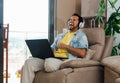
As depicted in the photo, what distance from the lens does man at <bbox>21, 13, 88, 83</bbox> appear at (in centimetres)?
276

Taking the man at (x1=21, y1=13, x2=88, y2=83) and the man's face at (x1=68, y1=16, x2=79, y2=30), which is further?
the man's face at (x1=68, y1=16, x2=79, y2=30)

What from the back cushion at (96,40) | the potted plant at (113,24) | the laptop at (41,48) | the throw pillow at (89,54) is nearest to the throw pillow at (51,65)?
the laptop at (41,48)

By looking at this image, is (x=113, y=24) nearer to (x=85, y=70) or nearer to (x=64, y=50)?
(x=64, y=50)

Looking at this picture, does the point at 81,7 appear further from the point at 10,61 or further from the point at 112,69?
the point at 112,69

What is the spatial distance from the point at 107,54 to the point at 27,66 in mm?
982

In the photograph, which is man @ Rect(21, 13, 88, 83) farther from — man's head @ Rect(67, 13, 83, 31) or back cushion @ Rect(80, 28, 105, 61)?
back cushion @ Rect(80, 28, 105, 61)

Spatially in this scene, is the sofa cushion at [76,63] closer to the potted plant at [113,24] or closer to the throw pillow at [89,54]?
the throw pillow at [89,54]

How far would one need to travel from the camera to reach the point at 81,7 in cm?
421

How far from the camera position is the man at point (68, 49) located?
2760 mm

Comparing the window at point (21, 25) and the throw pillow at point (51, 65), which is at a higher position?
the window at point (21, 25)

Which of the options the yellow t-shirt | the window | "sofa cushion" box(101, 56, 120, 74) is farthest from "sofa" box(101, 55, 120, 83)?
the window

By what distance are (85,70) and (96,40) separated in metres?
0.57

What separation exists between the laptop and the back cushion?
1.76 ft

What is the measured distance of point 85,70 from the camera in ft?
8.21
